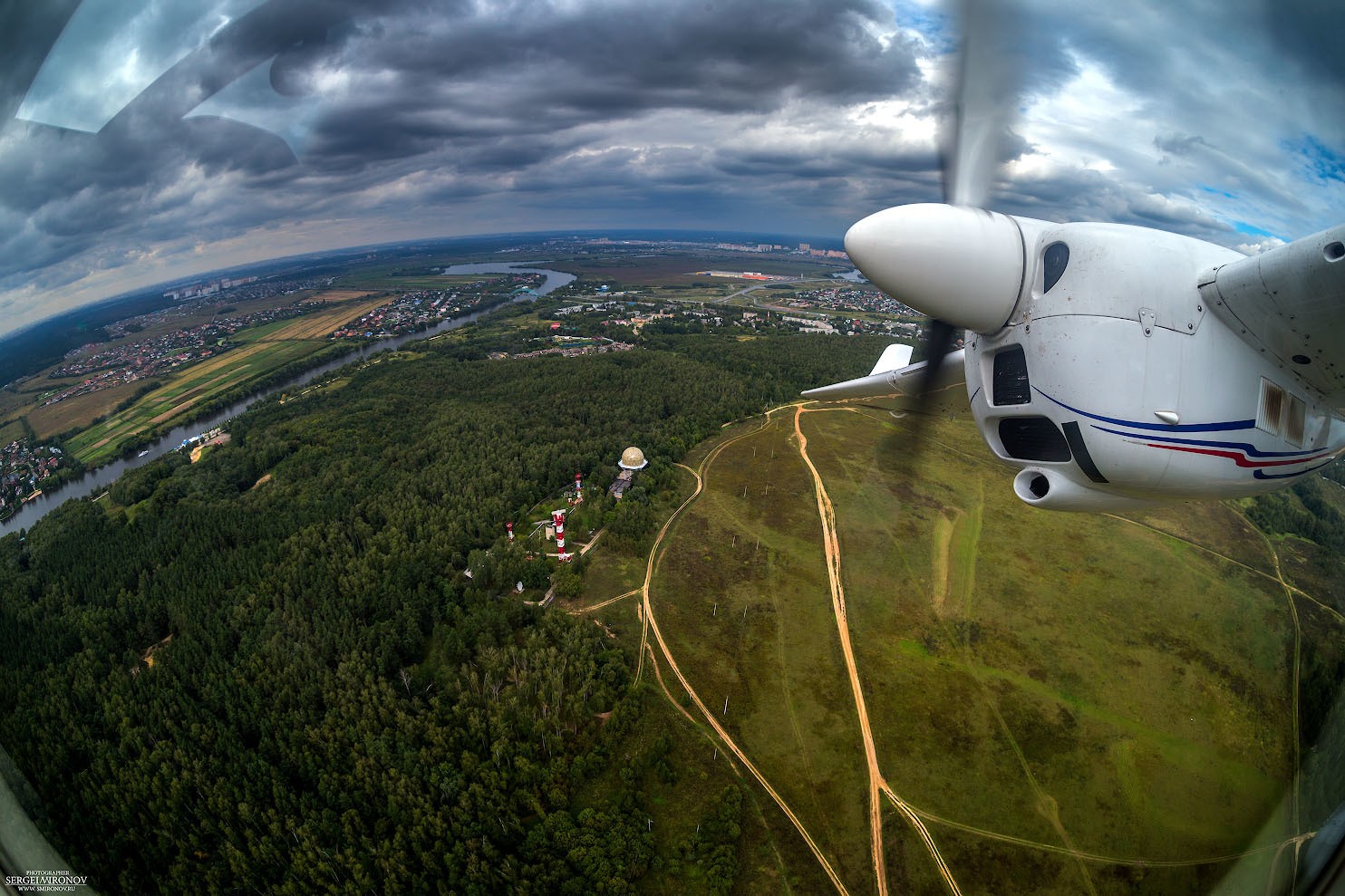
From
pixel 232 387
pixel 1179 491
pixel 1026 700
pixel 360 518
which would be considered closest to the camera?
pixel 1179 491

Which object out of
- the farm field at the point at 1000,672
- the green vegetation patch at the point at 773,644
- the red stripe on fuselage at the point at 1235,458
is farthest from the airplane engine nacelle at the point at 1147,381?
the green vegetation patch at the point at 773,644

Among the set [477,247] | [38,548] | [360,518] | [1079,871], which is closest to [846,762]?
[1079,871]

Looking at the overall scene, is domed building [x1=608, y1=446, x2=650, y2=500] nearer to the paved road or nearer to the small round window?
the small round window

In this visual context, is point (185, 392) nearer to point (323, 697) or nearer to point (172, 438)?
point (172, 438)

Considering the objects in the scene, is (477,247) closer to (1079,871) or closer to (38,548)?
(38,548)

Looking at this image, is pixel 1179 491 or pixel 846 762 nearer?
pixel 1179 491

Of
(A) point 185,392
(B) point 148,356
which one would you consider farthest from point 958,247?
(A) point 185,392
